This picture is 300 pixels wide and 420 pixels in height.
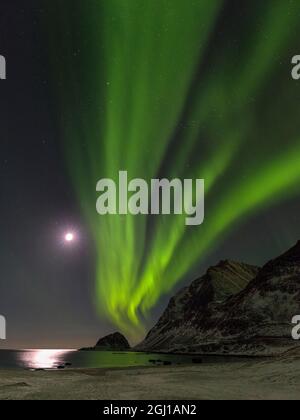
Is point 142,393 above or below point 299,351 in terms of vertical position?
below

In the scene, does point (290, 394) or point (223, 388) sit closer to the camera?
point (290, 394)

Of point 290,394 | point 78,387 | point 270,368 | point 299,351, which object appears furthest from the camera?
point 299,351
